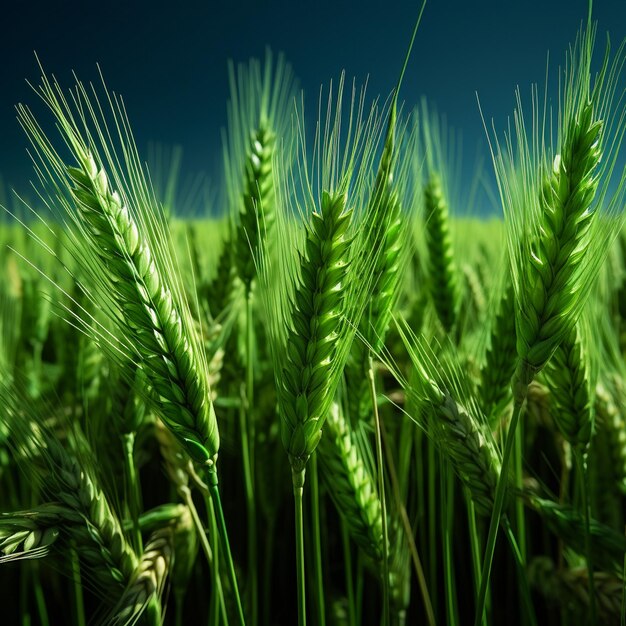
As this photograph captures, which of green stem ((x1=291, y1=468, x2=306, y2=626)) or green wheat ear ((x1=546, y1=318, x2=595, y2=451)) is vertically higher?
green wheat ear ((x1=546, y1=318, x2=595, y2=451))

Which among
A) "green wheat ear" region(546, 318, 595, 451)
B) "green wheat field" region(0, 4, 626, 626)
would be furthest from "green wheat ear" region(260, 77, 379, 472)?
"green wheat ear" region(546, 318, 595, 451)

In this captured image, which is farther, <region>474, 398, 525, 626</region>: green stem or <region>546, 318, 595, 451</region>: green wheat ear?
<region>546, 318, 595, 451</region>: green wheat ear

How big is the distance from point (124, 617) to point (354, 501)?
1.28 ft

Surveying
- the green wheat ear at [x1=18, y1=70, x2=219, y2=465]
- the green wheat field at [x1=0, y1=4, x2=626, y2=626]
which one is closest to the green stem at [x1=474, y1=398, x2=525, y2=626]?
the green wheat field at [x1=0, y1=4, x2=626, y2=626]

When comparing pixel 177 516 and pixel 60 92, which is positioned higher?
pixel 60 92

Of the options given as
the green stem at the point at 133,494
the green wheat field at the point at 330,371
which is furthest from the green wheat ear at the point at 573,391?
the green stem at the point at 133,494

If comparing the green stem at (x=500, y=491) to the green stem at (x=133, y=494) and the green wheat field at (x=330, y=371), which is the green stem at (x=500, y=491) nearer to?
the green wheat field at (x=330, y=371)

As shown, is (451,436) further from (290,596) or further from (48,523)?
(290,596)

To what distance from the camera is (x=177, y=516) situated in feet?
3.55

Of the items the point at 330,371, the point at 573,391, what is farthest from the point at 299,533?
the point at 573,391

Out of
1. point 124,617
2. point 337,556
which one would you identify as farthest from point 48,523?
point 337,556

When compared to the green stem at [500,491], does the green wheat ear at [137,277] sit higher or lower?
higher

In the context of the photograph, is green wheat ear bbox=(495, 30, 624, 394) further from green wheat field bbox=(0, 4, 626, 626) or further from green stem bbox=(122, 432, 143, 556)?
green stem bbox=(122, 432, 143, 556)

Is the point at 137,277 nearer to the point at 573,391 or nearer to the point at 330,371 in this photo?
the point at 330,371
